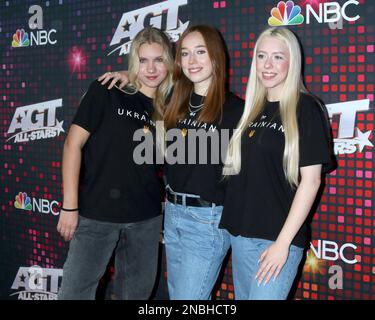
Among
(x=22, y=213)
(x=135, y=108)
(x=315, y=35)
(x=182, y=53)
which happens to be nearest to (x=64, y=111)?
(x=22, y=213)

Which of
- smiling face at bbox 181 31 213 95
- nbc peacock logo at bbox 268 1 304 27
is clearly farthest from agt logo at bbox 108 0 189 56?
smiling face at bbox 181 31 213 95

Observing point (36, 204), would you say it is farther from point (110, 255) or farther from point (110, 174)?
point (110, 174)

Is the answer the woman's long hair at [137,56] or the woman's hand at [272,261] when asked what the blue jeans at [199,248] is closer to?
the woman's hand at [272,261]

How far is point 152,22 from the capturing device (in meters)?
2.78

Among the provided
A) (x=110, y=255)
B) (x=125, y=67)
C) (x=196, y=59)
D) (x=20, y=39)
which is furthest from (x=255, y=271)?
(x=20, y=39)

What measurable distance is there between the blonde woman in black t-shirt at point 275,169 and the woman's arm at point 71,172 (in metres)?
0.72

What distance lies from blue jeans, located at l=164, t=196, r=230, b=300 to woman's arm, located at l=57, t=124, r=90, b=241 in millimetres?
520

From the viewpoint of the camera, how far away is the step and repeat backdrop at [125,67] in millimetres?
Answer: 2242

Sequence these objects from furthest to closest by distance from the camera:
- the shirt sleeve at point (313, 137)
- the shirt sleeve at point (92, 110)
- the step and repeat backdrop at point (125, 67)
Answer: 1. the step and repeat backdrop at point (125, 67)
2. the shirt sleeve at point (92, 110)
3. the shirt sleeve at point (313, 137)

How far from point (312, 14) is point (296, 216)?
112cm

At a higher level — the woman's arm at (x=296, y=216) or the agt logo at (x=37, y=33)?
the agt logo at (x=37, y=33)

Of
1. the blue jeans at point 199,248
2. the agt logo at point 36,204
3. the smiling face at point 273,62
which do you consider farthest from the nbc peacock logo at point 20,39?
the smiling face at point 273,62

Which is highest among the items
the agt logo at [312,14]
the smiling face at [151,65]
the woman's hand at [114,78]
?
the agt logo at [312,14]

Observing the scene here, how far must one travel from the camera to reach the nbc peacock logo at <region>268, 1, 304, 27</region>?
234 centimetres
